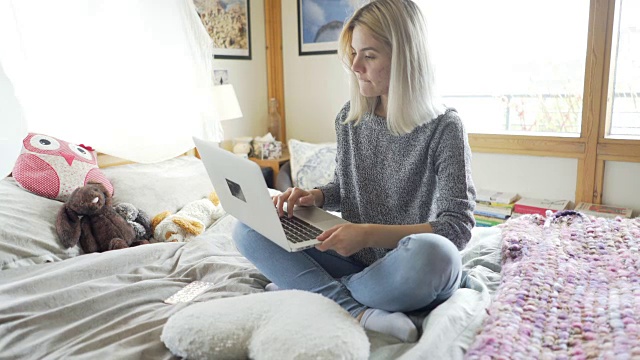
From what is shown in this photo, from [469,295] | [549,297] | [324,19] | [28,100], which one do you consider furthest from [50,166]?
[324,19]

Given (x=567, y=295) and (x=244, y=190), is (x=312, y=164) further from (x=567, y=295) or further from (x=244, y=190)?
(x=567, y=295)

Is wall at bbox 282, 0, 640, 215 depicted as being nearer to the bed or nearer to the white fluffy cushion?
the bed

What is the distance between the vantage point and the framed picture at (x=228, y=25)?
2.90 meters

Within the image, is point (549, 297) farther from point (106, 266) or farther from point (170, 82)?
point (170, 82)

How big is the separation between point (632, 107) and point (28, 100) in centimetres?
261

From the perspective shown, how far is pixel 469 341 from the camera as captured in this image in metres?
1.02

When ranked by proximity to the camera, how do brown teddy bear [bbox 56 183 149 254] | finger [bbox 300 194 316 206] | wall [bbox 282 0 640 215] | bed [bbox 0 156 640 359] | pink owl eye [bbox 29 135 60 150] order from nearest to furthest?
1. bed [bbox 0 156 640 359]
2. finger [bbox 300 194 316 206]
3. brown teddy bear [bbox 56 183 149 254]
4. pink owl eye [bbox 29 135 60 150]
5. wall [bbox 282 0 640 215]

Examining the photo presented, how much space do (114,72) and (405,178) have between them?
139 centimetres

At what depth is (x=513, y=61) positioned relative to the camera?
9.24 ft

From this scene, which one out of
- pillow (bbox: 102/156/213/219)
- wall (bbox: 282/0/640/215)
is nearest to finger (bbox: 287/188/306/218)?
pillow (bbox: 102/156/213/219)

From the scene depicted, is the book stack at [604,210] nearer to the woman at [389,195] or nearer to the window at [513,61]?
the window at [513,61]

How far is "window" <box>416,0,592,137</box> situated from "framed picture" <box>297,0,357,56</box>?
1.69 feet

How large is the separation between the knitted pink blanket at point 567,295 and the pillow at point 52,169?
4.64 feet

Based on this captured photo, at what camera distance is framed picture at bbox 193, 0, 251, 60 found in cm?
290
